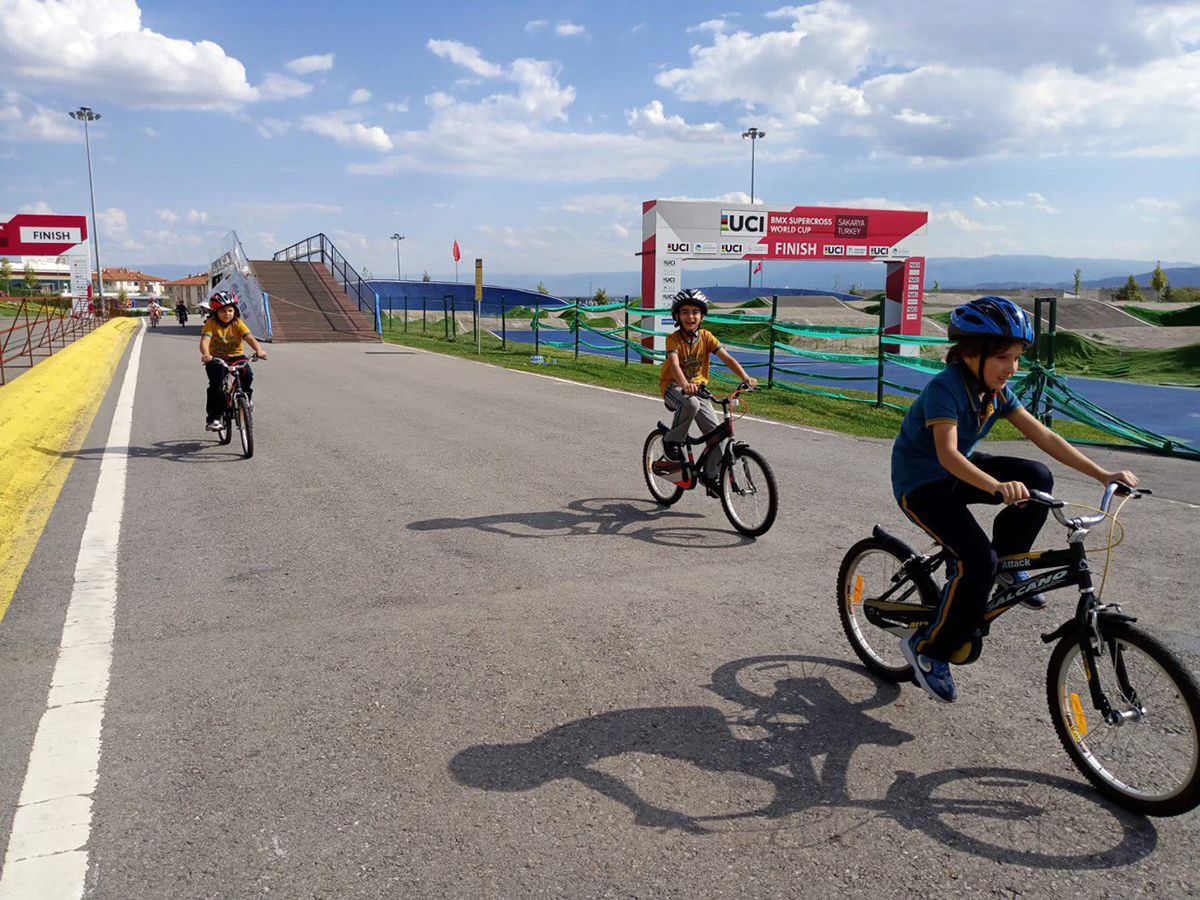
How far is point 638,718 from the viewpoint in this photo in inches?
150

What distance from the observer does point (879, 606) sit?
13.7 ft

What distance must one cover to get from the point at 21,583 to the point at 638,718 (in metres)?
4.05

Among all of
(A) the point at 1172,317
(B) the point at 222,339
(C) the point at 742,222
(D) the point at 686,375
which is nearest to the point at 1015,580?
(D) the point at 686,375

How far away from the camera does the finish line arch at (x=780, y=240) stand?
27.1 metres

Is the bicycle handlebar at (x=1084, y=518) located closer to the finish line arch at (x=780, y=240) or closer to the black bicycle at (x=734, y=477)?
the black bicycle at (x=734, y=477)

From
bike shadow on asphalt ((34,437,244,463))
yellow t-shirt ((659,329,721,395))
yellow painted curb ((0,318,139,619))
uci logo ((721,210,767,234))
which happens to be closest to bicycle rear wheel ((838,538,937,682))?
yellow t-shirt ((659,329,721,395))

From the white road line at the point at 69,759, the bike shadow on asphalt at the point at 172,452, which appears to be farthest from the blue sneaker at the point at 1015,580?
the bike shadow on asphalt at the point at 172,452

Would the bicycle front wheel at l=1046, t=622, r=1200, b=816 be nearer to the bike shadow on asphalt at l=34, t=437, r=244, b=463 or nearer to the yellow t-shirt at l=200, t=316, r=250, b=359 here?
the bike shadow on asphalt at l=34, t=437, r=244, b=463

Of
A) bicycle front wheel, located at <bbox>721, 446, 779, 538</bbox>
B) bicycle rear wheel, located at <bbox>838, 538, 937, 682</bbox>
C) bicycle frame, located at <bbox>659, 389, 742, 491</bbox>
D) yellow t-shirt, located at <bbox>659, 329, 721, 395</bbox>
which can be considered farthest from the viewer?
yellow t-shirt, located at <bbox>659, 329, 721, 395</bbox>

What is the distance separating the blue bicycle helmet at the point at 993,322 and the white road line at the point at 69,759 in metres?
3.56

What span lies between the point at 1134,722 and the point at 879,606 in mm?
1172

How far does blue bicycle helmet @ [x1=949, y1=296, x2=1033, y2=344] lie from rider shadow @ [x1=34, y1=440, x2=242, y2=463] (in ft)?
26.5

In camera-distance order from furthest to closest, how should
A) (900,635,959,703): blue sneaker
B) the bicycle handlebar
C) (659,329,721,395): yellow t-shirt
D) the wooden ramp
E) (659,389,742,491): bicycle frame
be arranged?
the wooden ramp
(659,329,721,395): yellow t-shirt
(659,389,742,491): bicycle frame
(900,635,959,703): blue sneaker
the bicycle handlebar

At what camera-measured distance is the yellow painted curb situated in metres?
6.40
